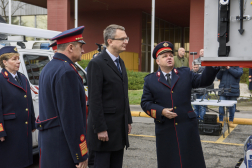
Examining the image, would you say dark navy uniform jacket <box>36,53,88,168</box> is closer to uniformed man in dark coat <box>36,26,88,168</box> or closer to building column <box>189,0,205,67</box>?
uniformed man in dark coat <box>36,26,88,168</box>

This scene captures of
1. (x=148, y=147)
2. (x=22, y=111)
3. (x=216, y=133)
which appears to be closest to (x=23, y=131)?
(x=22, y=111)

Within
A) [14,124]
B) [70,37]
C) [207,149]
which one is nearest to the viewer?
[70,37]

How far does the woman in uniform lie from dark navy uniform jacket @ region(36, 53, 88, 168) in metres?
1.51

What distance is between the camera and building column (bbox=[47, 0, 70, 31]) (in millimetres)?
18469

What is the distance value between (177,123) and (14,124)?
7.12 ft

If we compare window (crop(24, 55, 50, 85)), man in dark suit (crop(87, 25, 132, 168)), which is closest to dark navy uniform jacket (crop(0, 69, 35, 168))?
man in dark suit (crop(87, 25, 132, 168))

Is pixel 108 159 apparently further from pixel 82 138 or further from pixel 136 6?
pixel 136 6

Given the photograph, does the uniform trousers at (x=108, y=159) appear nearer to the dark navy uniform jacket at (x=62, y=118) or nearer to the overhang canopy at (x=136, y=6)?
the dark navy uniform jacket at (x=62, y=118)

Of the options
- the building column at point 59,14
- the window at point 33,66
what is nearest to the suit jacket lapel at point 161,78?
the window at point 33,66

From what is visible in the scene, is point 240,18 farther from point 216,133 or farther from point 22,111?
point 216,133

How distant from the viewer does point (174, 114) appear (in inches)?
127

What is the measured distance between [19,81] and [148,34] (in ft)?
74.1

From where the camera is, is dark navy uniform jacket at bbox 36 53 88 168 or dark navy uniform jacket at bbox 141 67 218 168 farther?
dark navy uniform jacket at bbox 141 67 218 168

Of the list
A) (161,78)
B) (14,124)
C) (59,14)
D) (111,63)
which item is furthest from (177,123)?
(59,14)
